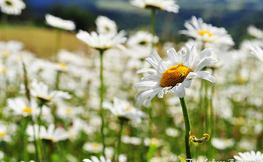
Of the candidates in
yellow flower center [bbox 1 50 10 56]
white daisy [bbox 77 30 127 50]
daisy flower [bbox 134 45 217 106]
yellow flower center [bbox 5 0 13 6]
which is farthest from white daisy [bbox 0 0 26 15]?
daisy flower [bbox 134 45 217 106]

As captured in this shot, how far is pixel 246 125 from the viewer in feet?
10.1

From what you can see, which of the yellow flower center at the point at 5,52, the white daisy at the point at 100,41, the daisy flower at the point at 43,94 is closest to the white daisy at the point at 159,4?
the white daisy at the point at 100,41

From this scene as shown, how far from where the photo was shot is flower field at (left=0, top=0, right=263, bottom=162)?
3.23 ft

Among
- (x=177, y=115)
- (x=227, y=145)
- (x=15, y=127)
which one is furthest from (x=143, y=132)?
(x=15, y=127)

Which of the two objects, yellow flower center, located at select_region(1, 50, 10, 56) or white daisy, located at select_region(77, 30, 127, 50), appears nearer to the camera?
white daisy, located at select_region(77, 30, 127, 50)

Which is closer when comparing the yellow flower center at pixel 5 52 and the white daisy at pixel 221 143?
the white daisy at pixel 221 143

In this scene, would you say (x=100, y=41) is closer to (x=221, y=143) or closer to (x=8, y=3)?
(x=221, y=143)

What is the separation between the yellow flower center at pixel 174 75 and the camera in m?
0.93

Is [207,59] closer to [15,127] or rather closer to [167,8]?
[167,8]

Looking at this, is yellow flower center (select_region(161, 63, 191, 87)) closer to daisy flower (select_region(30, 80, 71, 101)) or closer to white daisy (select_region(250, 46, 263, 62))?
white daisy (select_region(250, 46, 263, 62))

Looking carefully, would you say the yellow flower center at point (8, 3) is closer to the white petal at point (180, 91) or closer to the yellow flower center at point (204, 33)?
the yellow flower center at point (204, 33)

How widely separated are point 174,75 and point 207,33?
899mm

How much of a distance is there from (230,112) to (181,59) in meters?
3.04

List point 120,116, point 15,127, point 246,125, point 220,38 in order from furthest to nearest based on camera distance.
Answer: point 246,125, point 15,127, point 220,38, point 120,116
